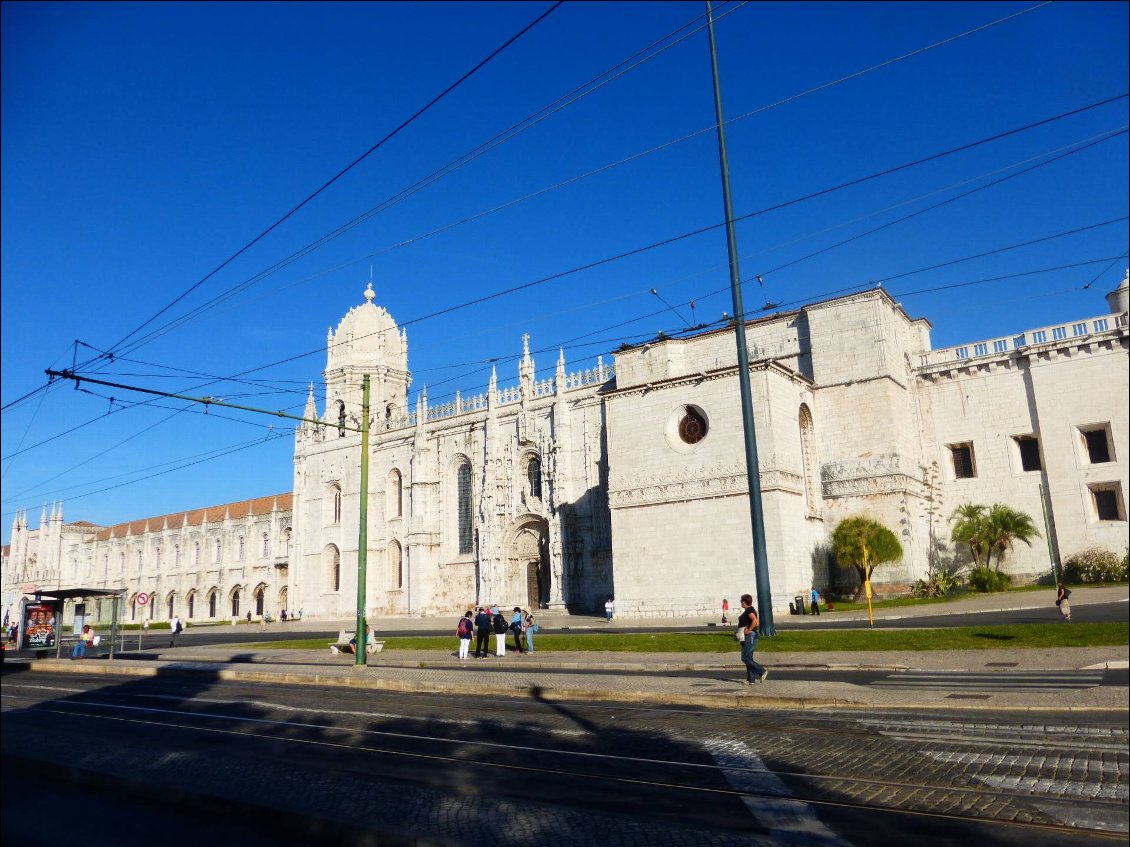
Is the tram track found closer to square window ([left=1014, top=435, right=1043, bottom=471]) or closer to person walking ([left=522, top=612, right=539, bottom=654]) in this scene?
person walking ([left=522, top=612, right=539, bottom=654])

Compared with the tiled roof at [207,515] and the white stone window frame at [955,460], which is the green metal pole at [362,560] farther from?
the tiled roof at [207,515]

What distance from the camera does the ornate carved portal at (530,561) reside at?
49188 mm

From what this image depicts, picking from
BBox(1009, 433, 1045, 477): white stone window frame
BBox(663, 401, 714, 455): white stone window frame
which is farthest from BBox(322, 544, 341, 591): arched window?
BBox(1009, 433, 1045, 477): white stone window frame

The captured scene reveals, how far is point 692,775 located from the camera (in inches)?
308

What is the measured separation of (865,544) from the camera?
3203cm

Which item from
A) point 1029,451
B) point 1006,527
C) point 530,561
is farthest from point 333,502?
point 1029,451

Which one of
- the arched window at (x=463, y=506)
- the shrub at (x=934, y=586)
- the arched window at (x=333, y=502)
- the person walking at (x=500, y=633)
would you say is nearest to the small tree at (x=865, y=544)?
the shrub at (x=934, y=586)

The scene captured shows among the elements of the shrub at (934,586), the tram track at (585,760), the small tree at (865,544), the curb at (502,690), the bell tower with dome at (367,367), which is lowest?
the curb at (502,690)

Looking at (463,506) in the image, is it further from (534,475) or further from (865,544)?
(865,544)

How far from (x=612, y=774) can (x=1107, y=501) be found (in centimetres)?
3328

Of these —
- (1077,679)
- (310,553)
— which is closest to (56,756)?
(1077,679)

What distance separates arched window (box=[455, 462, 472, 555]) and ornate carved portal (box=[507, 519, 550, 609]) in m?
4.88

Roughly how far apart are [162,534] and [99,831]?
82.5 meters

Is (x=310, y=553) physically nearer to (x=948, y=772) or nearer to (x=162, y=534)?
(x=162, y=534)
